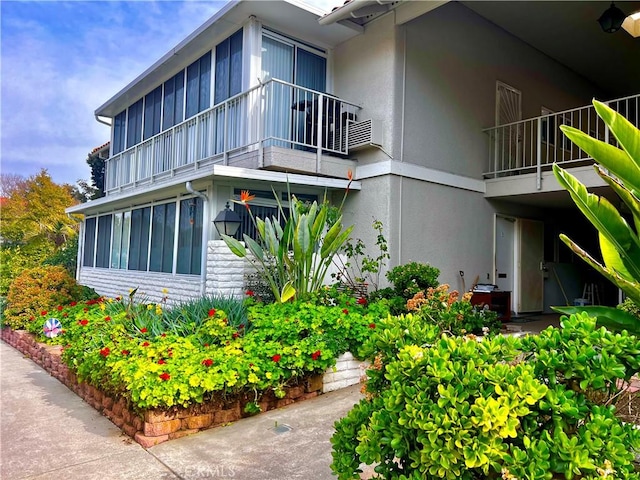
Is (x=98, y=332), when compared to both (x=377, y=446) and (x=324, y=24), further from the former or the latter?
(x=324, y=24)

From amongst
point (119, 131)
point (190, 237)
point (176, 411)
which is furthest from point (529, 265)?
point (119, 131)

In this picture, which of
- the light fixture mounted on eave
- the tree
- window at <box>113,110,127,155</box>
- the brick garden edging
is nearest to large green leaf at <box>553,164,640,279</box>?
the brick garden edging

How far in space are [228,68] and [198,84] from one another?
158cm

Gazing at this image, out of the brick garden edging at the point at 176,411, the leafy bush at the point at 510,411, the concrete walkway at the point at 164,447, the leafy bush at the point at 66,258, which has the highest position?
the leafy bush at the point at 66,258

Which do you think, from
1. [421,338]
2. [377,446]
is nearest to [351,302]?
[421,338]

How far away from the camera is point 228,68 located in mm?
10305

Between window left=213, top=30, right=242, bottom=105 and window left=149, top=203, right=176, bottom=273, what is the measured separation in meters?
2.82

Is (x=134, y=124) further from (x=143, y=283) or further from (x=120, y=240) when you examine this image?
(x=143, y=283)

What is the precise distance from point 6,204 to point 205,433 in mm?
23276

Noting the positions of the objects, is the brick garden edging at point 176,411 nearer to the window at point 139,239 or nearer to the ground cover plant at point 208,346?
the ground cover plant at point 208,346

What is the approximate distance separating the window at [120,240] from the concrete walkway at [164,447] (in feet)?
23.9

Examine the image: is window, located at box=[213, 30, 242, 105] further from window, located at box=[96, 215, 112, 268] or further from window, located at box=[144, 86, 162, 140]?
window, located at box=[96, 215, 112, 268]

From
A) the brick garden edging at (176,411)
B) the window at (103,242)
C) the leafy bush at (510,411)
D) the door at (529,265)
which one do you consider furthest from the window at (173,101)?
the leafy bush at (510,411)

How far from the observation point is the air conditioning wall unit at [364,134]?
875 centimetres
